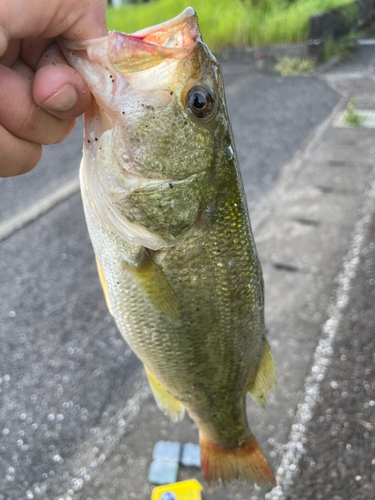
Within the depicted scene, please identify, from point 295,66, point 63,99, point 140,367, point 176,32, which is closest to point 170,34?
point 176,32

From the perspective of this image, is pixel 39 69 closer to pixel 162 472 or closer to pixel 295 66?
pixel 162 472

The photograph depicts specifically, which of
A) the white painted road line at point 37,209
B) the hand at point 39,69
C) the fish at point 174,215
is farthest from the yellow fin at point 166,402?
the white painted road line at point 37,209

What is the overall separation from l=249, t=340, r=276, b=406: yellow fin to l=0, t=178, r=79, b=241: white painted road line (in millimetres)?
3127

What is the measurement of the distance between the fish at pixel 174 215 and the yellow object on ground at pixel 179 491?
0.57m

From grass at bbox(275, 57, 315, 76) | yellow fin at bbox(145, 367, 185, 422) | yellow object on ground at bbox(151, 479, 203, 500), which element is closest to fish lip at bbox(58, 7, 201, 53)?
yellow fin at bbox(145, 367, 185, 422)

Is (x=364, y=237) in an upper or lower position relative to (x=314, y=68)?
upper

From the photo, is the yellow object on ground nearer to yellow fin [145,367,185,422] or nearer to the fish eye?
yellow fin [145,367,185,422]

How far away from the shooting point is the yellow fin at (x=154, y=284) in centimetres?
126

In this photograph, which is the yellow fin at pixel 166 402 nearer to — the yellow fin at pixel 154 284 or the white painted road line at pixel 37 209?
the yellow fin at pixel 154 284

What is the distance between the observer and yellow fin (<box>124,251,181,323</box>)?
1.26m

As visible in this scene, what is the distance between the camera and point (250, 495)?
1.96 meters

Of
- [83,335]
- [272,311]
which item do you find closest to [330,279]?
[272,311]

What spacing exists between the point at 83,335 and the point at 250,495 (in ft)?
4.81

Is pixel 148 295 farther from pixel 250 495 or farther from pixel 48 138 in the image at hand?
pixel 250 495
